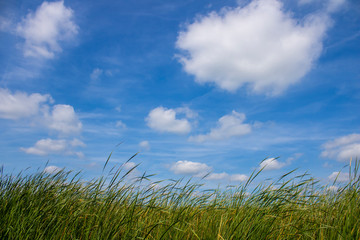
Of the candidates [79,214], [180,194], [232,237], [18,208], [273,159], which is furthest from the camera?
[180,194]

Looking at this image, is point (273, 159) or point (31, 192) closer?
point (273, 159)

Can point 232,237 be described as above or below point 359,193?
below

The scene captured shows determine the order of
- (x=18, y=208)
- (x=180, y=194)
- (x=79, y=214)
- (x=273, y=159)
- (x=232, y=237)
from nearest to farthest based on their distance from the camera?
1. (x=232, y=237)
2. (x=79, y=214)
3. (x=273, y=159)
4. (x=18, y=208)
5. (x=180, y=194)

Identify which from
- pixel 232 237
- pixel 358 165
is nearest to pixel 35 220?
pixel 232 237

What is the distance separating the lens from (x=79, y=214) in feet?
12.2

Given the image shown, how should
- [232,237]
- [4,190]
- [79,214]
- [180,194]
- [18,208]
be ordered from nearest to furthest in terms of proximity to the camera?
[232,237]
[79,214]
[18,208]
[180,194]
[4,190]

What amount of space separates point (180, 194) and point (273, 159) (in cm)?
167

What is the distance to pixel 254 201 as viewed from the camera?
4234mm

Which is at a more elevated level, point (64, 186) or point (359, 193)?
point (359, 193)

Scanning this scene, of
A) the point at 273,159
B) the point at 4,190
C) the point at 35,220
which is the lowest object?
the point at 35,220

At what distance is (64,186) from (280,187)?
3.53 m

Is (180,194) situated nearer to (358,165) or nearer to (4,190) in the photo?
(358,165)

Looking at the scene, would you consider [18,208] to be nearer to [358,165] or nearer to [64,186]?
[64,186]

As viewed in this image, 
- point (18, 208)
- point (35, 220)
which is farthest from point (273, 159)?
point (18, 208)
